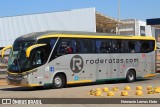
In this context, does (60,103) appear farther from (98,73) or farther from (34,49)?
(98,73)

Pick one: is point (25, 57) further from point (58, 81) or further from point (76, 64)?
point (76, 64)

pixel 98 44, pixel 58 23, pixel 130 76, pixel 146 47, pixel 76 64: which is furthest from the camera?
pixel 58 23

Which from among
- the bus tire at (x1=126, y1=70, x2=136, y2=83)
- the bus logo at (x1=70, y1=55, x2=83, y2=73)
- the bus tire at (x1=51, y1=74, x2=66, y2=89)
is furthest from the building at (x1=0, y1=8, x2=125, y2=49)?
the bus tire at (x1=51, y1=74, x2=66, y2=89)

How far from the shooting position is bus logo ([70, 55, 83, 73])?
2188cm

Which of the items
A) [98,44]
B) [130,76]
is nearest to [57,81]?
[98,44]

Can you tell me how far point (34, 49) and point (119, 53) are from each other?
21.7 ft

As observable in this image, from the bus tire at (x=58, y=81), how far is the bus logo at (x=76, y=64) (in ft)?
2.63

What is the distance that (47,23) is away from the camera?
7812 cm

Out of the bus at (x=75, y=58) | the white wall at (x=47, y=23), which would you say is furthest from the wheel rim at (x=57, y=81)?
the white wall at (x=47, y=23)

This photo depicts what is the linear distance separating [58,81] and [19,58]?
2427 millimetres

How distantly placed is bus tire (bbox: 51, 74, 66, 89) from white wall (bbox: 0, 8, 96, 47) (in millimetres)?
47196

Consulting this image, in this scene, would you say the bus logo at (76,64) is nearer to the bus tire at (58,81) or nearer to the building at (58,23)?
the bus tire at (58,81)

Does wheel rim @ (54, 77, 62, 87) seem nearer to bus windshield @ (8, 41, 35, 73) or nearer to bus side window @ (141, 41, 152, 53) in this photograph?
bus windshield @ (8, 41, 35, 73)

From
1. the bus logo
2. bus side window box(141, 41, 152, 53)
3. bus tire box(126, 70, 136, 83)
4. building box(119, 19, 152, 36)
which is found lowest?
bus tire box(126, 70, 136, 83)
